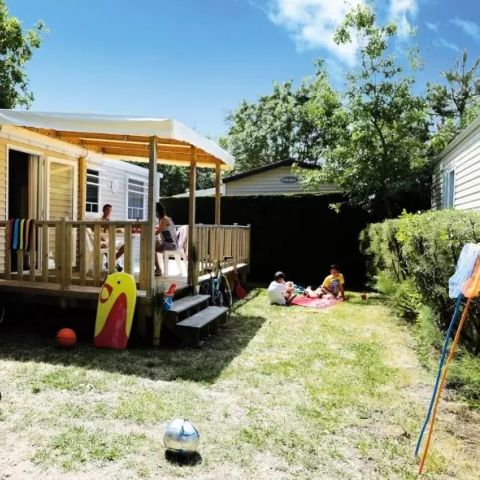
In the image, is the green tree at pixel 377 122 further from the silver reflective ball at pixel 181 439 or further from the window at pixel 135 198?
the silver reflective ball at pixel 181 439

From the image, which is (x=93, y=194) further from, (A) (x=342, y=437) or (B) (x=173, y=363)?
(A) (x=342, y=437)

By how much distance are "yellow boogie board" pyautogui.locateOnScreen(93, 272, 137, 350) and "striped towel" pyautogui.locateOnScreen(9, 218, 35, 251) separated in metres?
1.45

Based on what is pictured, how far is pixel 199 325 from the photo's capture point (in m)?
5.52

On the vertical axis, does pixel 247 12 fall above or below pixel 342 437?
above

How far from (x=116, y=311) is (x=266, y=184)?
12.8m

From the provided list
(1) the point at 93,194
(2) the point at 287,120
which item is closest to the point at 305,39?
(2) the point at 287,120

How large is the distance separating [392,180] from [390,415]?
7567 mm

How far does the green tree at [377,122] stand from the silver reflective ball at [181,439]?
27.9 feet

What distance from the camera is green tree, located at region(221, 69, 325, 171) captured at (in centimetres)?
3450

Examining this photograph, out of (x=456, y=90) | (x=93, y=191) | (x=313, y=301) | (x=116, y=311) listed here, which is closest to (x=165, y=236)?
(x=116, y=311)

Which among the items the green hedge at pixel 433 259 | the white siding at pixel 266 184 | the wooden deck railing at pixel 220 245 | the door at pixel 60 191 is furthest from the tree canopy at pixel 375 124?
the white siding at pixel 266 184

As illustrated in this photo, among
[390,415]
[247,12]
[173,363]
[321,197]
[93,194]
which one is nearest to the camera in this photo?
[390,415]

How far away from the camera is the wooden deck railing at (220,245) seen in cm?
776

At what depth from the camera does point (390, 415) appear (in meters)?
3.66
